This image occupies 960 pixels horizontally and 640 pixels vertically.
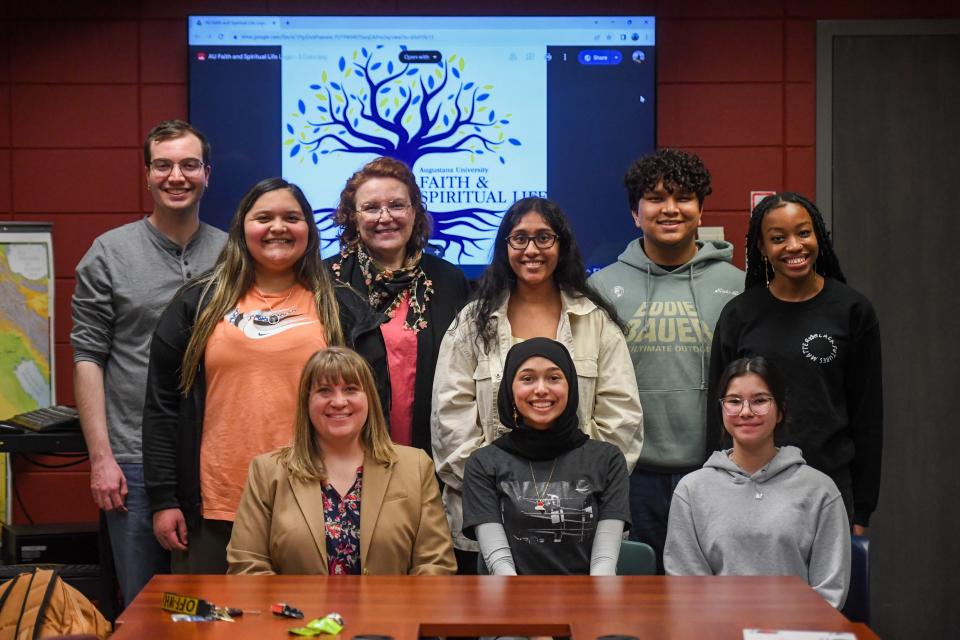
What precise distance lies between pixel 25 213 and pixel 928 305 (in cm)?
377

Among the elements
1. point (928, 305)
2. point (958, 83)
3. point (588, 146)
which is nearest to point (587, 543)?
point (588, 146)

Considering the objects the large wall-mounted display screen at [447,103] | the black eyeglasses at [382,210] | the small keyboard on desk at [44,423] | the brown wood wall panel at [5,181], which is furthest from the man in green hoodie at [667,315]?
the brown wood wall panel at [5,181]

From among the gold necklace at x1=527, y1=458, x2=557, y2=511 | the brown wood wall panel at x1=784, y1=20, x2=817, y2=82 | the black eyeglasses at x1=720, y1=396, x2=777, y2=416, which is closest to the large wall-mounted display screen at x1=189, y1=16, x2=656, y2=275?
the brown wood wall panel at x1=784, y1=20, x2=817, y2=82

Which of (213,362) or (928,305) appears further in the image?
(928,305)

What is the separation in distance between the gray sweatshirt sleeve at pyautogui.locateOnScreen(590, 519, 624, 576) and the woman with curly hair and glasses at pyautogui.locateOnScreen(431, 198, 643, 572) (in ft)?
1.04

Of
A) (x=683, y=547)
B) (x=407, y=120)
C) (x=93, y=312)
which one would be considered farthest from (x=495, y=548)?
(x=407, y=120)

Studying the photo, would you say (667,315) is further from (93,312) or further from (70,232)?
(70,232)

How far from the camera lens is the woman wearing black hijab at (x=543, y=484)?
261 centimetres

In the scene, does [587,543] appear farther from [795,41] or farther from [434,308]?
[795,41]

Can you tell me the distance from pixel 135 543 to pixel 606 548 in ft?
4.65

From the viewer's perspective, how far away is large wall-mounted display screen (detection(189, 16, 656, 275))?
13.9 feet

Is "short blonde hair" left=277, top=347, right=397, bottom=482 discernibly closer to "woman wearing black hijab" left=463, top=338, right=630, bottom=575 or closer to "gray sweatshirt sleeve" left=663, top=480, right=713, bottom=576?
"woman wearing black hijab" left=463, top=338, right=630, bottom=575

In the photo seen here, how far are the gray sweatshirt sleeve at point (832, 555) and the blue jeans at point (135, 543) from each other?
185 centimetres

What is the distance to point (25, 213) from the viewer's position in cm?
436
